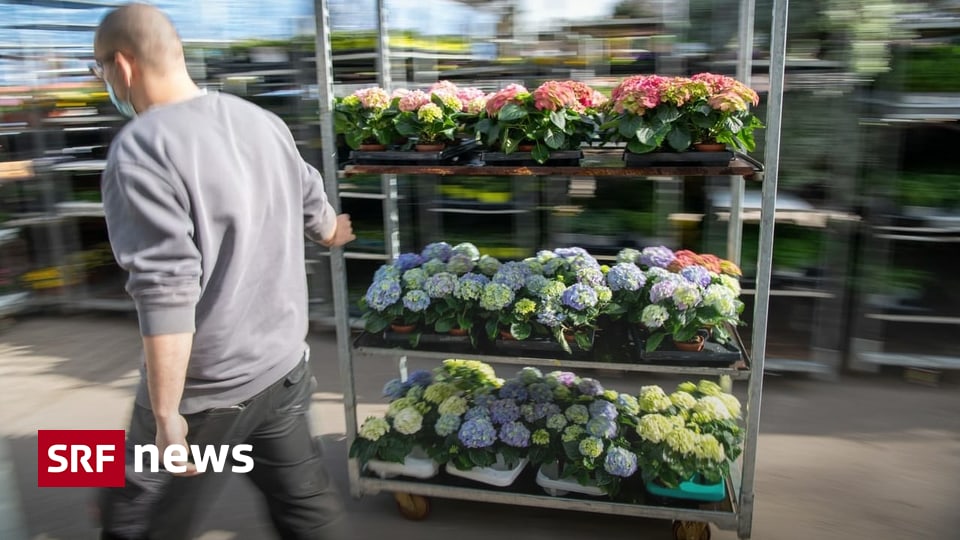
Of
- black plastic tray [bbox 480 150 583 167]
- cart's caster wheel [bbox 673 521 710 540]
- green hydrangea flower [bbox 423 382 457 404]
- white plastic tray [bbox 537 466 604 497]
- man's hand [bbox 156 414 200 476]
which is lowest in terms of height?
cart's caster wheel [bbox 673 521 710 540]

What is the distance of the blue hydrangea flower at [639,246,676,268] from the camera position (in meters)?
2.94

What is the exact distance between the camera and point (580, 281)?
9.18 feet

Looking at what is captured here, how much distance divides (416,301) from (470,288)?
0.22m

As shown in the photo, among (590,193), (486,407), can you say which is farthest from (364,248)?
(486,407)

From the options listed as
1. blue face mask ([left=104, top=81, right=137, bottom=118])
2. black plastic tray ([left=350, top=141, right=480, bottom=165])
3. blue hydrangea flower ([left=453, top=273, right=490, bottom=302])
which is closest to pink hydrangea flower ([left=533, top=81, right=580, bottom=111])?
black plastic tray ([left=350, top=141, right=480, bottom=165])

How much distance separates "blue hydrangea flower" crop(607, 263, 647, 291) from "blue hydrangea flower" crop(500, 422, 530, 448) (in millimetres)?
645

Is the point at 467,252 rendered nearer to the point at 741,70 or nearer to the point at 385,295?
the point at 385,295

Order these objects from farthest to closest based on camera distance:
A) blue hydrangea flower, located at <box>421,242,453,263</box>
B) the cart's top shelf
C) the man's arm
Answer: blue hydrangea flower, located at <box>421,242,453,263</box>
the cart's top shelf
the man's arm

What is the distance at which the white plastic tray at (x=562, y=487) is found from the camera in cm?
279

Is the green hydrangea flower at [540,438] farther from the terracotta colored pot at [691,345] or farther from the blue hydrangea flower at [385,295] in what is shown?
the blue hydrangea flower at [385,295]

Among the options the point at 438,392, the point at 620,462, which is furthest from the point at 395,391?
the point at 620,462

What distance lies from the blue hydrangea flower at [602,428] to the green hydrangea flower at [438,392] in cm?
61

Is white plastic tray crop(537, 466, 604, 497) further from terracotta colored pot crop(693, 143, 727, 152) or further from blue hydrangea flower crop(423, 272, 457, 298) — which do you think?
terracotta colored pot crop(693, 143, 727, 152)

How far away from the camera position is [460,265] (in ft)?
9.91
